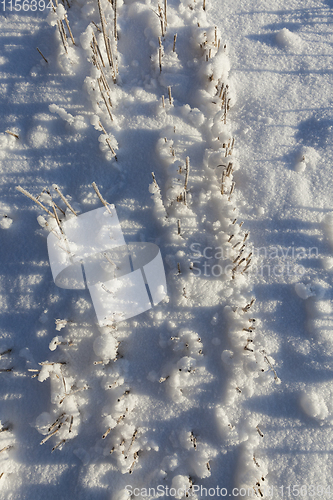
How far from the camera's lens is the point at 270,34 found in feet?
13.5

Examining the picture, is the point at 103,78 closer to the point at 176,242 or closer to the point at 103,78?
the point at 103,78

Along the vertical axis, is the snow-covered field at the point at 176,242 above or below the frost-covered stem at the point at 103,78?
below

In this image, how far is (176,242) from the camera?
3584mm

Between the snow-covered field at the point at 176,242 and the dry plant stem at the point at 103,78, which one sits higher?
the dry plant stem at the point at 103,78

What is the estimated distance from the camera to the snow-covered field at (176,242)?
3230 mm

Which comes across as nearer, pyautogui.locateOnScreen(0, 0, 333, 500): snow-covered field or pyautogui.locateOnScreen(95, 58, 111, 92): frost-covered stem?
pyautogui.locateOnScreen(0, 0, 333, 500): snow-covered field

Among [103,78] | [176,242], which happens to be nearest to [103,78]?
[103,78]

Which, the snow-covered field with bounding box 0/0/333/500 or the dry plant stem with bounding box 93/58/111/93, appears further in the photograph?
the dry plant stem with bounding box 93/58/111/93

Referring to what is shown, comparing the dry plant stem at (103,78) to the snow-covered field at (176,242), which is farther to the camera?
the dry plant stem at (103,78)

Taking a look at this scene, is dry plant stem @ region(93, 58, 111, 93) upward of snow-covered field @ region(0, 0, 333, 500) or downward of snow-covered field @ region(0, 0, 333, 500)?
upward

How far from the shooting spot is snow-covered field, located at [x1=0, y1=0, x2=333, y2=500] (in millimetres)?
3230

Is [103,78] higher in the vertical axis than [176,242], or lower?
higher

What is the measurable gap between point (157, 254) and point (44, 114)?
246cm

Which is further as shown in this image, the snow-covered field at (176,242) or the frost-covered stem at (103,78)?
the frost-covered stem at (103,78)
